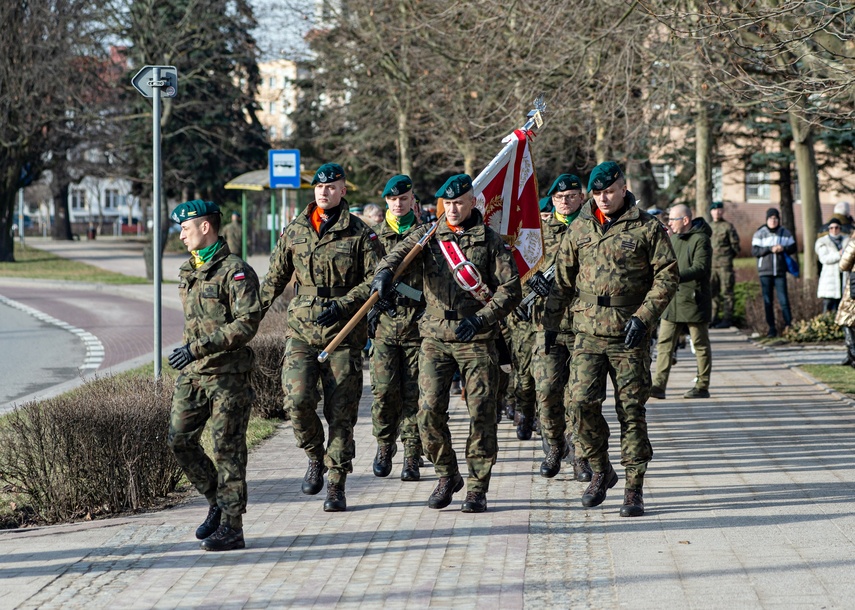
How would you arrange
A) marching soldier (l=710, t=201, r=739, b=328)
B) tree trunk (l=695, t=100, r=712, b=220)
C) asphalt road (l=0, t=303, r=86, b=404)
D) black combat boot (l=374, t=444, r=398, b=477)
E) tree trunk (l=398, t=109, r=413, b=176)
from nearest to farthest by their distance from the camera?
black combat boot (l=374, t=444, r=398, b=477), asphalt road (l=0, t=303, r=86, b=404), tree trunk (l=695, t=100, r=712, b=220), marching soldier (l=710, t=201, r=739, b=328), tree trunk (l=398, t=109, r=413, b=176)

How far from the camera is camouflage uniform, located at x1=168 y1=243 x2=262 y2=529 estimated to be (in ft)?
21.0

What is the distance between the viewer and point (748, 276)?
25.6 metres

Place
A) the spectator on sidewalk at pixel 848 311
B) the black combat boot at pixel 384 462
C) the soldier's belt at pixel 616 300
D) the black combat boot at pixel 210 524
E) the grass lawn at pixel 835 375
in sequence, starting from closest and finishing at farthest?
the black combat boot at pixel 210 524, the soldier's belt at pixel 616 300, the black combat boot at pixel 384 462, the grass lawn at pixel 835 375, the spectator on sidewalk at pixel 848 311

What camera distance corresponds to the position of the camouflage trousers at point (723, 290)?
68.3 feet

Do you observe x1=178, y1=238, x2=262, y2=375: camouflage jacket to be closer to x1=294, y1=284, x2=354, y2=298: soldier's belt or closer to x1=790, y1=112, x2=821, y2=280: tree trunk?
x1=294, y1=284, x2=354, y2=298: soldier's belt

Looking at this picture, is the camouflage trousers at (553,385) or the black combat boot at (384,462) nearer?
the camouflage trousers at (553,385)

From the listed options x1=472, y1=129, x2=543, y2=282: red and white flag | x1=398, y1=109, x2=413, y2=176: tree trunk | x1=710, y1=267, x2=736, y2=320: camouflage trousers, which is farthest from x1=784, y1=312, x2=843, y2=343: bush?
x1=398, y1=109, x2=413, y2=176: tree trunk

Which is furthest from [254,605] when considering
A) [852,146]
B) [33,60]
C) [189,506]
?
[33,60]

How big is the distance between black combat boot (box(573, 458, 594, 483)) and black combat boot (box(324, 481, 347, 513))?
5.68 ft

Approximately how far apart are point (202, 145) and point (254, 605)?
50679 mm

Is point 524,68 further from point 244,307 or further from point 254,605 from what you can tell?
point 254,605

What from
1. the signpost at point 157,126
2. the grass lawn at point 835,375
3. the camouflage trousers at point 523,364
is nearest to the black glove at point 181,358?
the camouflage trousers at point 523,364

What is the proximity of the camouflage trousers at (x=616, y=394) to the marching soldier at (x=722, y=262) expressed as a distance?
1263 centimetres

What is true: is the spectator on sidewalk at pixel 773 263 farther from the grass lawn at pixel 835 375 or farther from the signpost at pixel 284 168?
the signpost at pixel 284 168
